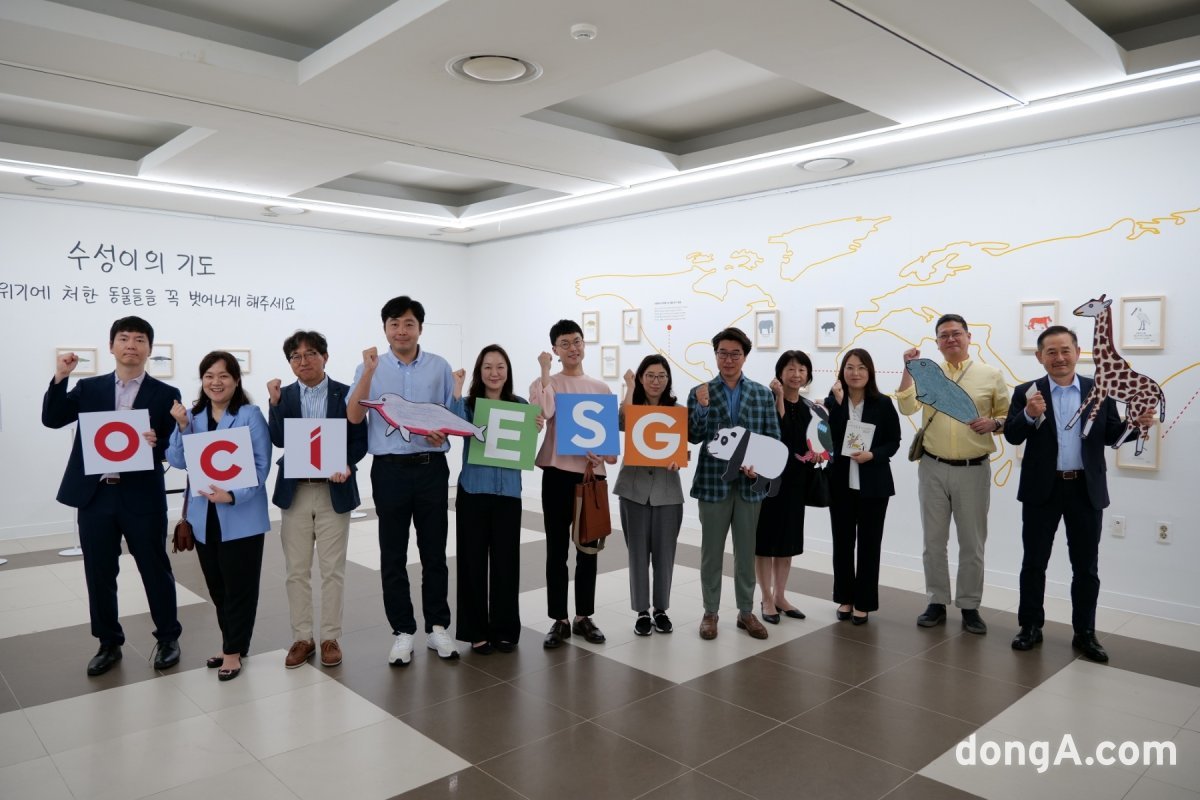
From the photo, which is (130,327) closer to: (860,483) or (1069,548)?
(860,483)

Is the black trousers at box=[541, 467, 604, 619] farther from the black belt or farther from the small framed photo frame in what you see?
the small framed photo frame

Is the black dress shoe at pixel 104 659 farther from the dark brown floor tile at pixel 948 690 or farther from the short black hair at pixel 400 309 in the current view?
the dark brown floor tile at pixel 948 690

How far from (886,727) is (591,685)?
4.09 ft

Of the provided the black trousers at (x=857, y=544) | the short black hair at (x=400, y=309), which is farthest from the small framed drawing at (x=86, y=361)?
the black trousers at (x=857, y=544)

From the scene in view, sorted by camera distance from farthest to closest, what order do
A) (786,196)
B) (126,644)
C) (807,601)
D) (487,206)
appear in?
1. (487,206)
2. (786,196)
3. (807,601)
4. (126,644)

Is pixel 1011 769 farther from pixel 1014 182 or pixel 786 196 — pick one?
pixel 786 196

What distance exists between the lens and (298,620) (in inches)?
150

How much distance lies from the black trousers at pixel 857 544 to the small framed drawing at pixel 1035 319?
162 cm

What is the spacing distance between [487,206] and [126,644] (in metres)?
4.85

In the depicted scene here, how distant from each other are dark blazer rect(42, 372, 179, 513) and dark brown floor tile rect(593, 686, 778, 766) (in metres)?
2.34

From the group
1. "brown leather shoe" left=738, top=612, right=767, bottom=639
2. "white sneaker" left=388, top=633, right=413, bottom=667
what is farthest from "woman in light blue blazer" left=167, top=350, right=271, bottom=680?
"brown leather shoe" left=738, top=612, right=767, bottom=639

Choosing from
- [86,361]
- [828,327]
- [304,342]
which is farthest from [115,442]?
[828,327]

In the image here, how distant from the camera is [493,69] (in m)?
3.78

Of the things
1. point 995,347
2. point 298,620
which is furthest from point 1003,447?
point 298,620
